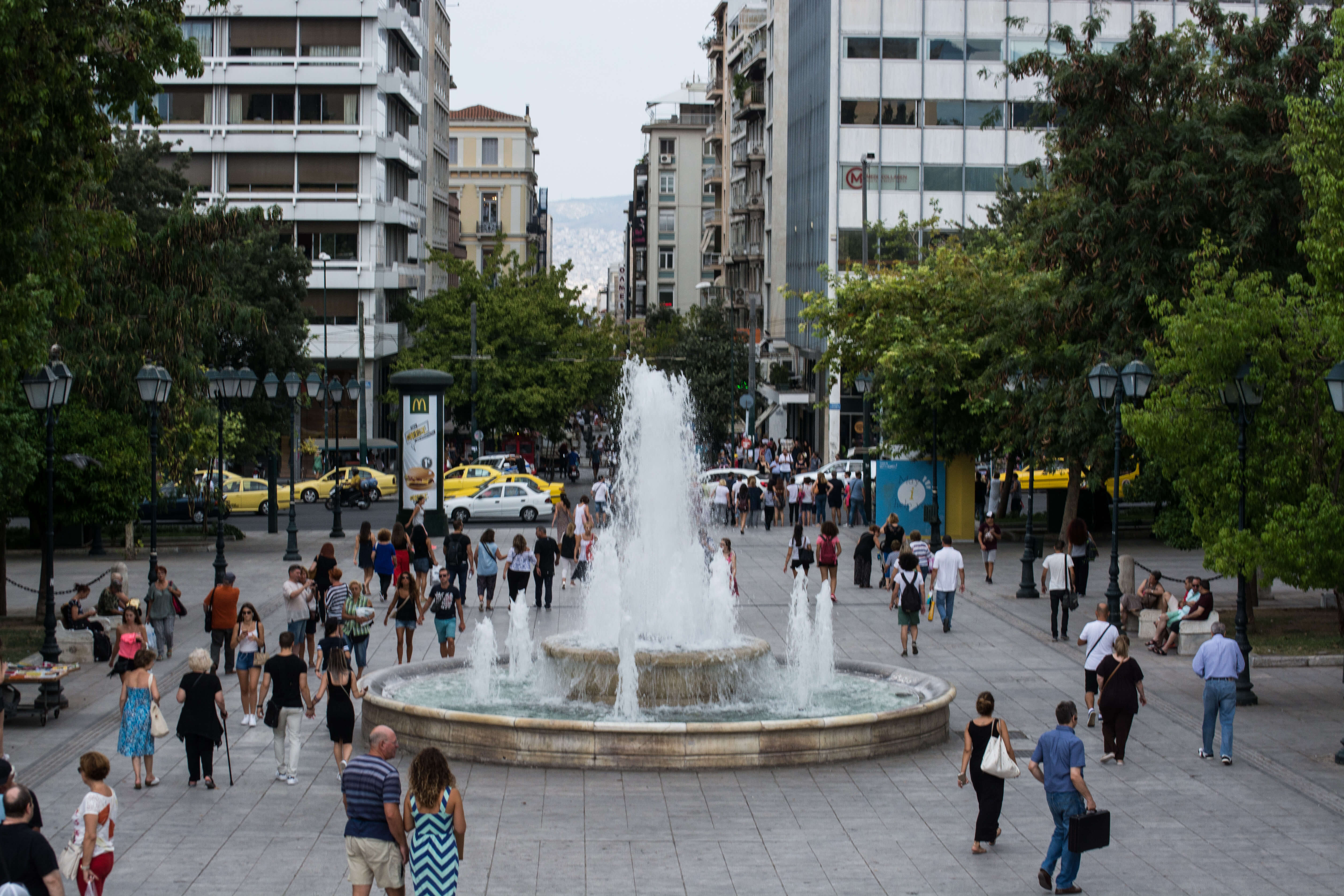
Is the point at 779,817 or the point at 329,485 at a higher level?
the point at 329,485

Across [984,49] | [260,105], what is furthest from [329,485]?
[984,49]

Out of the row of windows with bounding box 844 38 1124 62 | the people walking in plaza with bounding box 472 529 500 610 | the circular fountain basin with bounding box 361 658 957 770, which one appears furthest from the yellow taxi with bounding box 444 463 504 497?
the circular fountain basin with bounding box 361 658 957 770

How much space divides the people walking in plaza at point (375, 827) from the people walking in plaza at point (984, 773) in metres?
4.53

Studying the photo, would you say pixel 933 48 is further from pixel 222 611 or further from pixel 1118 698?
pixel 1118 698

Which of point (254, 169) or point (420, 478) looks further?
point (254, 169)

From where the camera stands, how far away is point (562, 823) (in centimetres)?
1223

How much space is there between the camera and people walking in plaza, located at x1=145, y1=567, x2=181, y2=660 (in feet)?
62.2

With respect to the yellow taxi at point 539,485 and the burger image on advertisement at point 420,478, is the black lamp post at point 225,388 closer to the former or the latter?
the burger image on advertisement at point 420,478

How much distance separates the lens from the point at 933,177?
204 ft

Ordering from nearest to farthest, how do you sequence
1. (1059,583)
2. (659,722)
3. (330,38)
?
1. (659,722)
2. (1059,583)
3. (330,38)

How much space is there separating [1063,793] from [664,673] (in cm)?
601

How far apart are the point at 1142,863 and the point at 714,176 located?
97.6 m

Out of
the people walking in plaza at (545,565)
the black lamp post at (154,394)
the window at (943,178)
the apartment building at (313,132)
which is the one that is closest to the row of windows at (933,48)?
the window at (943,178)

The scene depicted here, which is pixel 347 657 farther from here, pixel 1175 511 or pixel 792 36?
pixel 792 36
